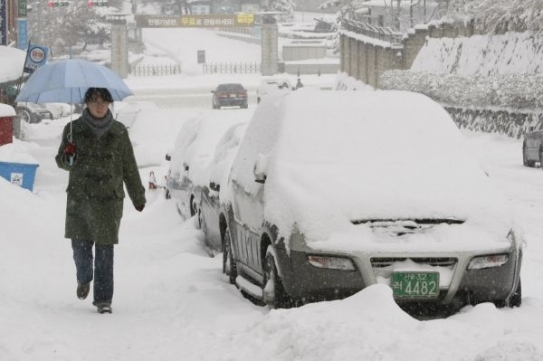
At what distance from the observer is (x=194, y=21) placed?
326ft

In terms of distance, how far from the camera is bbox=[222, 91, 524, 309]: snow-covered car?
7141 mm

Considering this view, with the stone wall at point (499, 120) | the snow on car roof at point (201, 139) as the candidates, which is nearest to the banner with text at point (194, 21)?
the stone wall at point (499, 120)

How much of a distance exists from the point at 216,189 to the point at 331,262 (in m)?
3.72

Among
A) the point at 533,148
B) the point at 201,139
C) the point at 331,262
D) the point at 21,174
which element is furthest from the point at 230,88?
the point at 331,262

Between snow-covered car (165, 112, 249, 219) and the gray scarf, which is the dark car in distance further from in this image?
the gray scarf

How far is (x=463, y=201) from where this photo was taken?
24.4 ft

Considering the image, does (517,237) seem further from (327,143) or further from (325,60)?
(325,60)

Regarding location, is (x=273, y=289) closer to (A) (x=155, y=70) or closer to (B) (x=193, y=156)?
(B) (x=193, y=156)

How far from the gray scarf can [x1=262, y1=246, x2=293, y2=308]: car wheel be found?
153 cm

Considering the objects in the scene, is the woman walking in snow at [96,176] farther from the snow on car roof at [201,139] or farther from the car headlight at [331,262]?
the snow on car roof at [201,139]

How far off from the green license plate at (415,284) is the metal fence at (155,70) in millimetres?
87708

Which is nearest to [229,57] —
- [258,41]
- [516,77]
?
[258,41]

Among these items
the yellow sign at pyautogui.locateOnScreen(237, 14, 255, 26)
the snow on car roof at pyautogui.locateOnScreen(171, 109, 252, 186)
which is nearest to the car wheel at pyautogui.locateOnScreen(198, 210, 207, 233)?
the snow on car roof at pyautogui.locateOnScreen(171, 109, 252, 186)

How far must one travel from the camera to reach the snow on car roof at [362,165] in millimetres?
7301
